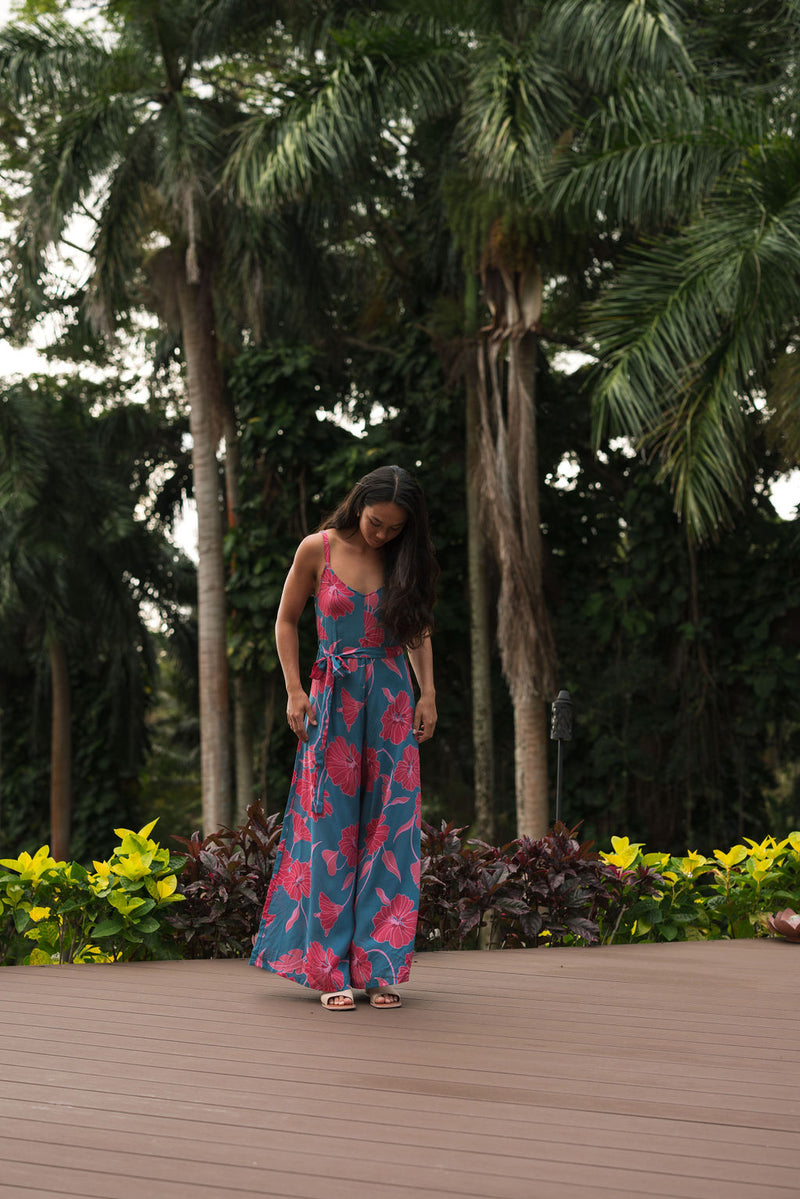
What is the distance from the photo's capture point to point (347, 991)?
339 cm

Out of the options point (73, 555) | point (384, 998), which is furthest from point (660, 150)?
point (73, 555)

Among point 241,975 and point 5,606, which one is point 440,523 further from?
point 241,975

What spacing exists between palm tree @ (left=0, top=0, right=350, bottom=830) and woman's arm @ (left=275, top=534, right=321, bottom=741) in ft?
27.4

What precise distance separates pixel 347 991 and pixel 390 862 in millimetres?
355

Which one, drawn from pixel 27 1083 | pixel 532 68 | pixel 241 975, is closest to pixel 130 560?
pixel 532 68

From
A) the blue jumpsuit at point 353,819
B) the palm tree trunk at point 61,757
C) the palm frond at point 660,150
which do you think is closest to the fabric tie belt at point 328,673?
the blue jumpsuit at point 353,819

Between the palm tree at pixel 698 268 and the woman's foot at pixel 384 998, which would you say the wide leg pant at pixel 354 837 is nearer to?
the woman's foot at pixel 384 998

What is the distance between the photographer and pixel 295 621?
3.61m

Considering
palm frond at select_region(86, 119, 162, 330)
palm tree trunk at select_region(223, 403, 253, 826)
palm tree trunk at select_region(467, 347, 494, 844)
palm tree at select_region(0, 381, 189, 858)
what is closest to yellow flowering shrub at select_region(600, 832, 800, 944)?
palm tree trunk at select_region(467, 347, 494, 844)

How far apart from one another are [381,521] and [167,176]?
8.79m

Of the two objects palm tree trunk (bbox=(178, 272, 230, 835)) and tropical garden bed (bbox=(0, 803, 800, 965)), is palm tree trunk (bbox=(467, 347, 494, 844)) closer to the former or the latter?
palm tree trunk (bbox=(178, 272, 230, 835))

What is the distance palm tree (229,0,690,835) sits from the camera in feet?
30.2

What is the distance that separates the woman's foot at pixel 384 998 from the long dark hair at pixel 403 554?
94 centimetres

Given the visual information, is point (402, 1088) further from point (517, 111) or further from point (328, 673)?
point (517, 111)
